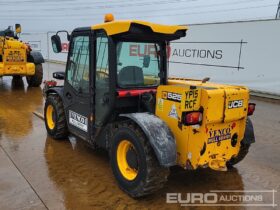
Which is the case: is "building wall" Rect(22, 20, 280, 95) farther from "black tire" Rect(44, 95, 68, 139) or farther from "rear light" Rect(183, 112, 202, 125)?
"rear light" Rect(183, 112, 202, 125)

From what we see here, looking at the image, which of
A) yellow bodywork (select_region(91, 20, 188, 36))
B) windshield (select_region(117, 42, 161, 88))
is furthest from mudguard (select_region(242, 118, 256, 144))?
yellow bodywork (select_region(91, 20, 188, 36))

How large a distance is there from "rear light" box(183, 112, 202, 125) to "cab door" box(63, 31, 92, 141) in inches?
63.3

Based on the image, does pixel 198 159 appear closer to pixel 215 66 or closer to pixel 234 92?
pixel 234 92

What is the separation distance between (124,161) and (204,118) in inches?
43.3

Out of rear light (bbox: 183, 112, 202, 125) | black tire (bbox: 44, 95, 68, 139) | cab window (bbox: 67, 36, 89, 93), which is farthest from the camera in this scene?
black tire (bbox: 44, 95, 68, 139)

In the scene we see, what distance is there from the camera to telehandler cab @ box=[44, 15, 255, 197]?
3504 millimetres

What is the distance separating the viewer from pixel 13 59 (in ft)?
35.6

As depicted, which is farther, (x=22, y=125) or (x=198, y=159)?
(x=22, y=125)

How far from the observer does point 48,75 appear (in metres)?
15.3

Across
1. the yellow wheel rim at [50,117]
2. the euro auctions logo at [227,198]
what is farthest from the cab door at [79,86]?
the euro auctions logo at [227,198]

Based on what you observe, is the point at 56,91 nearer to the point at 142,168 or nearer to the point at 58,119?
the point at 58,119

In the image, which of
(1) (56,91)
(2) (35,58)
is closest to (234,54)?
(2) (35,58)

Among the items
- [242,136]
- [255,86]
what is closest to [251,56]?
[255,86]

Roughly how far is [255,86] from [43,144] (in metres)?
7.21
